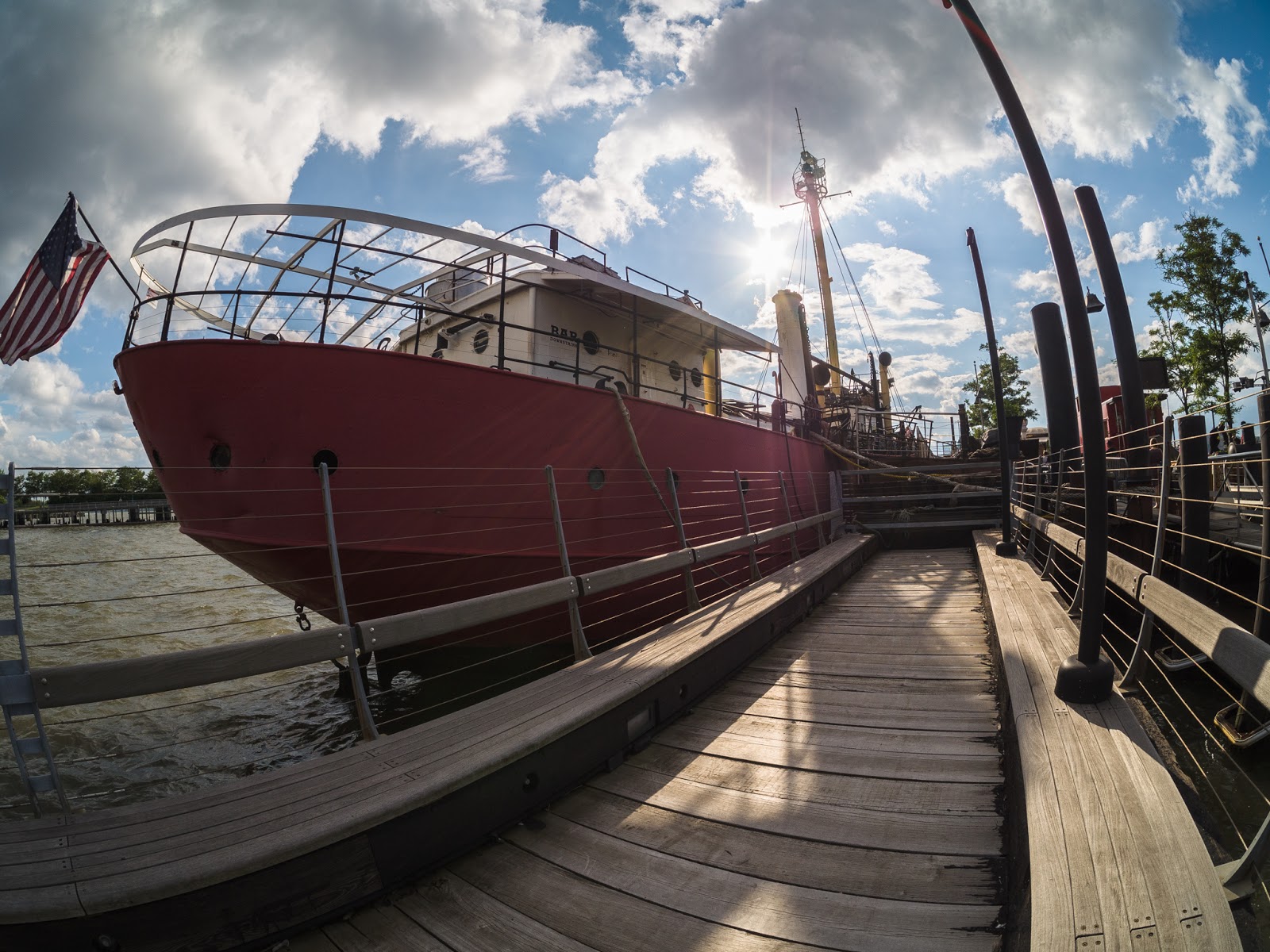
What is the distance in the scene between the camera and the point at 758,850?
1.91 metres

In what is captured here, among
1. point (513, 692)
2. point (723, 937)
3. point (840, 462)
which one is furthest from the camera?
point (840, 462)

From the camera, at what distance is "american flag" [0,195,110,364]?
17.0ft

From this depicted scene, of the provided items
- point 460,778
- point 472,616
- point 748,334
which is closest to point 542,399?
point 472,616

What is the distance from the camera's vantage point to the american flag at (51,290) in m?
5.18

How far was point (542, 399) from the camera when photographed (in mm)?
5359

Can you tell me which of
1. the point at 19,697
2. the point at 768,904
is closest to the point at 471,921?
the point at 768,904

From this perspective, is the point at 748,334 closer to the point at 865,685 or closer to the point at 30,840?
the point at 865,685

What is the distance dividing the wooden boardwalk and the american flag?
6125 millimetres

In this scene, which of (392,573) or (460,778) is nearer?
(460,778)

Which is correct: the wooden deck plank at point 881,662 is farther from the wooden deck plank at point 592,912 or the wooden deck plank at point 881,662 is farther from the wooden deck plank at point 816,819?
the wooden deck plank at point 592,912

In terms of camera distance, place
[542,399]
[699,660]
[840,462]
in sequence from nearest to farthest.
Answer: [699,660], [542,399], [840,462]

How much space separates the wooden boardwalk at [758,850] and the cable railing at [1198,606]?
682 mm

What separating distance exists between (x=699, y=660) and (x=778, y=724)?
52 centimetres

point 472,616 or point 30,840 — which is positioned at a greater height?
point 472,616
